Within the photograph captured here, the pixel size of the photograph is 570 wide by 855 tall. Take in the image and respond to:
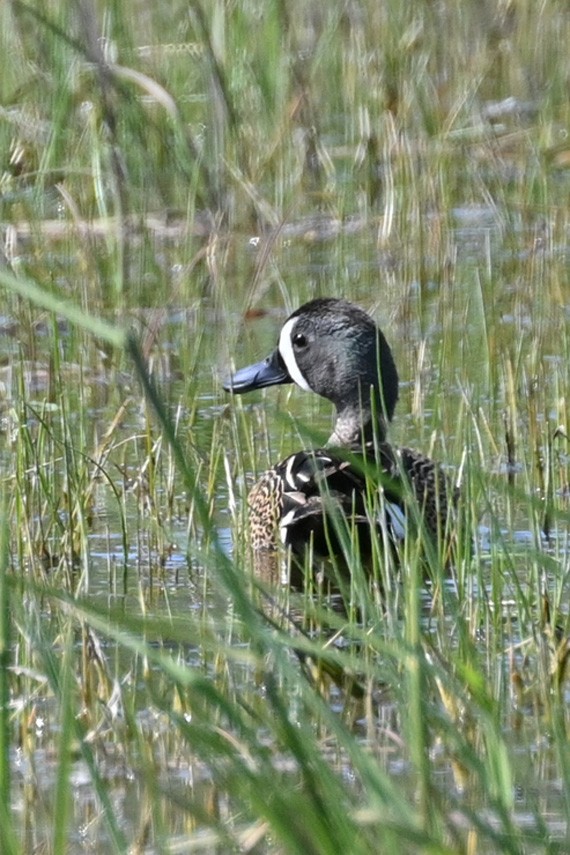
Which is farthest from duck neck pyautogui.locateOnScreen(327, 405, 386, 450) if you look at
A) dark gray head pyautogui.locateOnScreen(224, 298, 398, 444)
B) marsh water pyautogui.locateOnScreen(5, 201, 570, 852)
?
marsh water pyautogui.locateOnScreen(5, 201, 570, 852)

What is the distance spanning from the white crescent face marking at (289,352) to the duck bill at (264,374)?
18 millimetres

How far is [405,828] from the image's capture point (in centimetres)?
186

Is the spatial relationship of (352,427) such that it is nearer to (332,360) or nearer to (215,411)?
(332,360)

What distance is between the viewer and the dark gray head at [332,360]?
614cm

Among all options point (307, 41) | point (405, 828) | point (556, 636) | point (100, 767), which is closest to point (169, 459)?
point (556, 636)

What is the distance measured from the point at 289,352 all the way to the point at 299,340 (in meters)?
0.06

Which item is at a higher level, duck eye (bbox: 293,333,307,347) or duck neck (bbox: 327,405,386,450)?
duck eye (bbox: 293,333,307,347)

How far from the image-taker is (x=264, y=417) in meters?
6.18

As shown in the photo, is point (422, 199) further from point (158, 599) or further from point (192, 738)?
point (192, 738)

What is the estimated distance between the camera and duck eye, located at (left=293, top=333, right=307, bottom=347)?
625 centimetres

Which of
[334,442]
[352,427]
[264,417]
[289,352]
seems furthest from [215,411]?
[334,442]

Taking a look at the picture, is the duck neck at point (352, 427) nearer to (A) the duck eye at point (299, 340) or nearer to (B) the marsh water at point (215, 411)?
(B) the marsh water at point (215, 411)

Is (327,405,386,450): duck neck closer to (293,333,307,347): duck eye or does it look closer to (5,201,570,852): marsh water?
(5,201,570,852): marsh water

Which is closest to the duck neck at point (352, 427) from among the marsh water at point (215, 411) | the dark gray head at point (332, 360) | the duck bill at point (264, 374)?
the dark gray head at point (332, 360)
